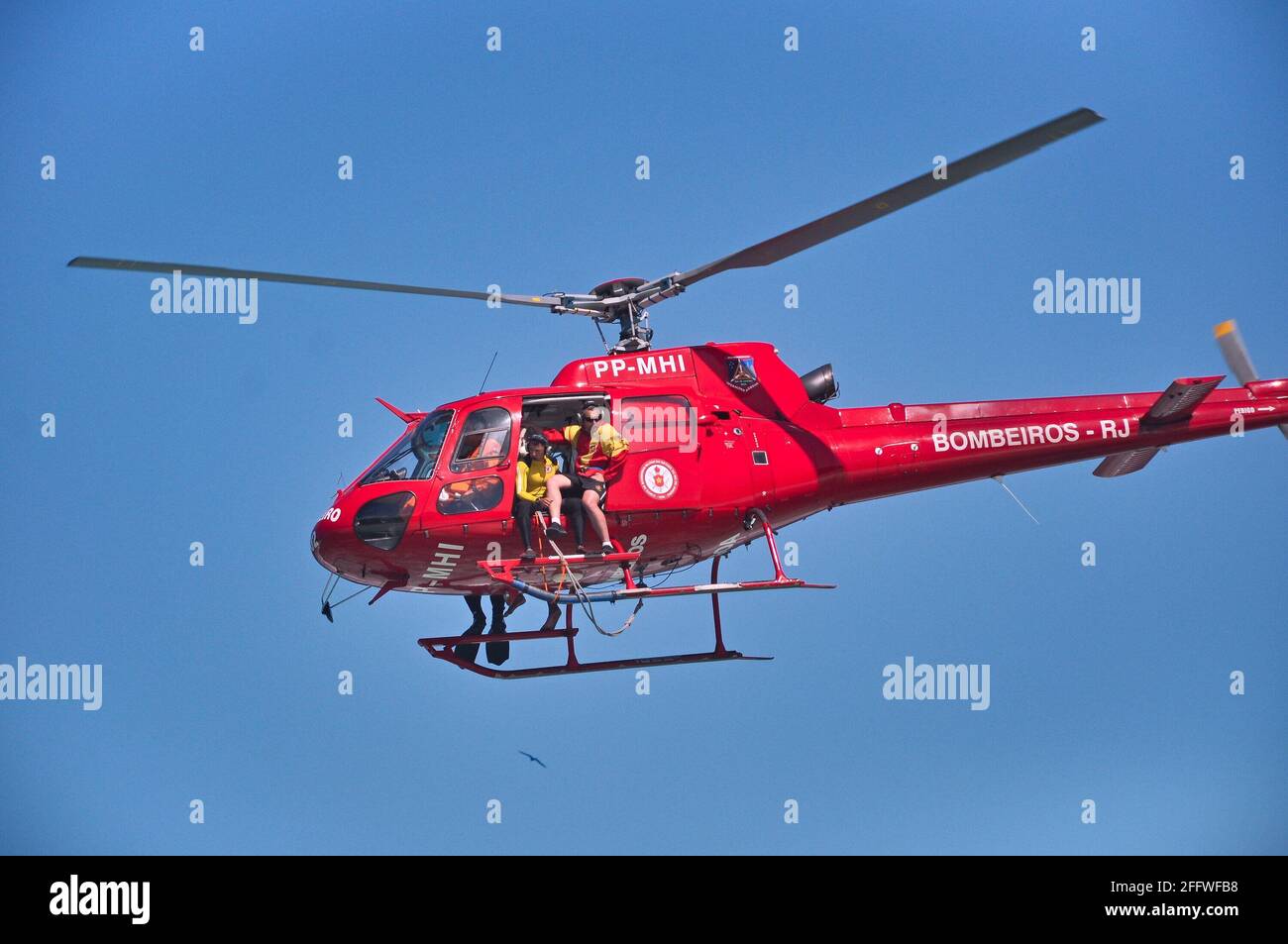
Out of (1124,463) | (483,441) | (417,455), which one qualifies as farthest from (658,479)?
(1124,463)

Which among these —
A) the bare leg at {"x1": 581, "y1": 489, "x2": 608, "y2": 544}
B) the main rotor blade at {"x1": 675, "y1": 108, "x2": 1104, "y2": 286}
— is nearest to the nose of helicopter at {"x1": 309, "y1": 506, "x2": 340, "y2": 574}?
the bare leg at {"x1": 581, "y1": 489, "x2": 608, "y2": 544}

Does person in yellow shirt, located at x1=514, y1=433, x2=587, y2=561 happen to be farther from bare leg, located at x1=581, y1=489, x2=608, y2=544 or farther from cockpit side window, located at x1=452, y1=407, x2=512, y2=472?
cockpit side window, located at x1=452, y1=407, x2=512, y2=472

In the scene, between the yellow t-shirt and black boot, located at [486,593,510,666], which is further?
black boot, located at [486,593,510,666]

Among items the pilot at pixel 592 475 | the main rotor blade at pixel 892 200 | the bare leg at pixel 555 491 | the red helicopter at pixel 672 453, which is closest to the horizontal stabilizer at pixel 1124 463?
the red helicopter at pixel 672 453

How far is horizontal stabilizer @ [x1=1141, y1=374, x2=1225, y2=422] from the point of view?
15.7 metres

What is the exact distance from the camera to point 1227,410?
1623 centimetres

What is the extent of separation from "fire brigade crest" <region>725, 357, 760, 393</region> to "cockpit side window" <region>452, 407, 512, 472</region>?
253cm

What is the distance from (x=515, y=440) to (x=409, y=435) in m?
1.17

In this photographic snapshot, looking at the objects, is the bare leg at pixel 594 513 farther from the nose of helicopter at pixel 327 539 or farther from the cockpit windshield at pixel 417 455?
the nose of helicopter at pixel 327 539

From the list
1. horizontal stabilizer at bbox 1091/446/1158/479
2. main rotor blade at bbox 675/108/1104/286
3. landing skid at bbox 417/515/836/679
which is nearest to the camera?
main rotor blade at bbox 675/108/1104/286

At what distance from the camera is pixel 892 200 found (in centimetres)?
1273

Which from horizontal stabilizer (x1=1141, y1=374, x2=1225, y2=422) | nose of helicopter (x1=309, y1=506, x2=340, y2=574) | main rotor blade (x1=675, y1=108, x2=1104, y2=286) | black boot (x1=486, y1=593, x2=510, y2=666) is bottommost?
black boot (x1=486, y1=593, x2=510, y2=666)

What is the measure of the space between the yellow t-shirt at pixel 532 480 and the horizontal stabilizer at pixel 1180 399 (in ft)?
22.3
